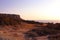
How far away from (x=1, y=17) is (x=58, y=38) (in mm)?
9103

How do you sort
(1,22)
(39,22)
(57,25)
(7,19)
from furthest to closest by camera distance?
(39,22), (7,19), (1,22), (57,25)

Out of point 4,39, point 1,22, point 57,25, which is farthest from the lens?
point 1,22

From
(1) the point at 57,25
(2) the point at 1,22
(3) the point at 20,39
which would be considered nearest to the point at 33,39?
(3) the point at 20,39

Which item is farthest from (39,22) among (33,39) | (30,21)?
(33,39)

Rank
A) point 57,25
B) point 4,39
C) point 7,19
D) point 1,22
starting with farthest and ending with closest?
point 7,19
point 1,22
point 57,25
point 4,39

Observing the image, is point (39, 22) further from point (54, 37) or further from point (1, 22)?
point (54, 37)

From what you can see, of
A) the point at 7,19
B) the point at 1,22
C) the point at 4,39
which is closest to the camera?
the point at 4,39

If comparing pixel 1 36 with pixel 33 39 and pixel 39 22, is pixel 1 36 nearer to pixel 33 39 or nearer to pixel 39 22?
pixel 33 39

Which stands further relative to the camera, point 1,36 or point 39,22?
point 39,22

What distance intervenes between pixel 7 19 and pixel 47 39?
8.40m

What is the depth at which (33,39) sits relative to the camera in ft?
31.8

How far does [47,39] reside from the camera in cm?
947

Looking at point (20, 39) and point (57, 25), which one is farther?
point (57, 25)

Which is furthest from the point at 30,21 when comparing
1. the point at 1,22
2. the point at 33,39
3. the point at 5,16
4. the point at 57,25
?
the point at 33,39
